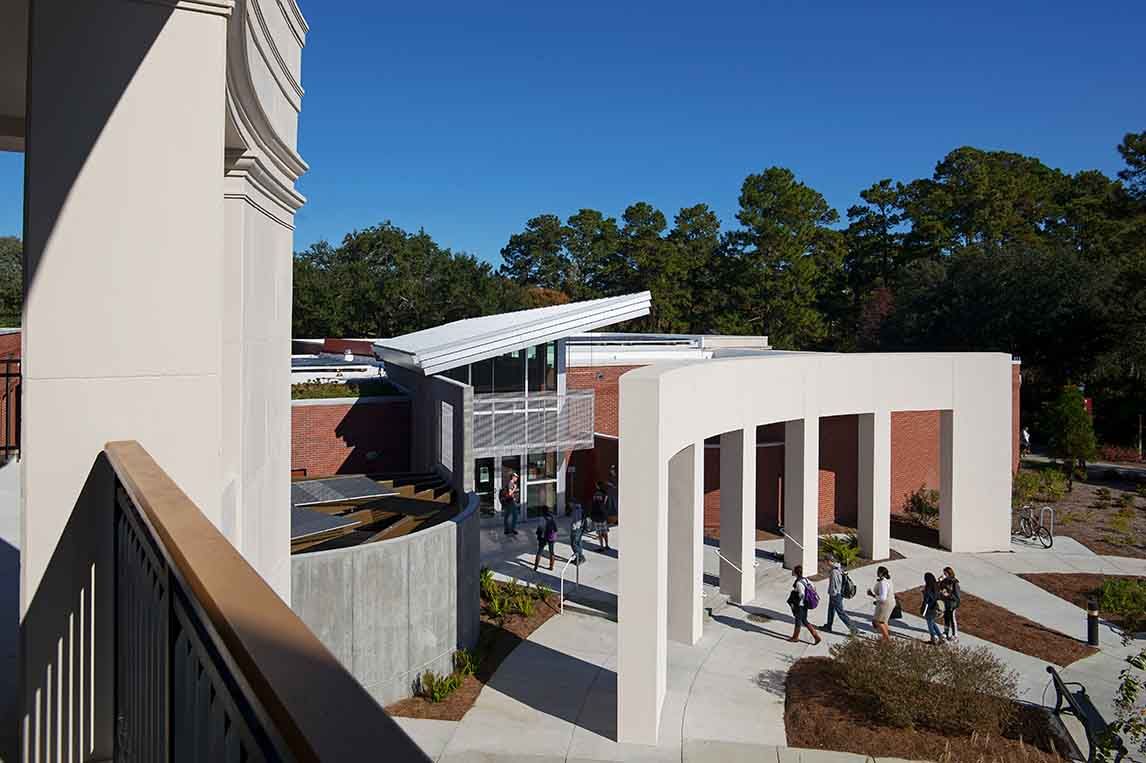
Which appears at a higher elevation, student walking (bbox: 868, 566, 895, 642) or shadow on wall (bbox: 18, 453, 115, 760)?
shadow on wall (bbox: 18, 453, 115, 760)

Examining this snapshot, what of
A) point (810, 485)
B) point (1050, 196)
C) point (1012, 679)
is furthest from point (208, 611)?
point (1050, 196)

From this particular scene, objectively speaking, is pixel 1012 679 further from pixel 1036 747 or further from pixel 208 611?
pixel 208 611

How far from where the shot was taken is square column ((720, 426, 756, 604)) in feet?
53.4

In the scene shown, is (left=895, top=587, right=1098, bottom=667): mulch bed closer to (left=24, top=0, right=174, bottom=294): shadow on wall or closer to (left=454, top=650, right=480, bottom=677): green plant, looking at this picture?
(left=454, top=650, right=480, bottom=677): green plant

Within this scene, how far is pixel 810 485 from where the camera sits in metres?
18.0

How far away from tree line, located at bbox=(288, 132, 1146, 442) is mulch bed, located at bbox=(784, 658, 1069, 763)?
30405mm

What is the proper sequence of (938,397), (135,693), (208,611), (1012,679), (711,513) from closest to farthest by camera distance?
1. (208,611)
2. (135,693)
3. (1012,679)
4. (938,397)
5. (711,513)

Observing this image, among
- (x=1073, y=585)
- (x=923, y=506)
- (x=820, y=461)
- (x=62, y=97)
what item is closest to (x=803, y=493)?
(x=820, y=461)

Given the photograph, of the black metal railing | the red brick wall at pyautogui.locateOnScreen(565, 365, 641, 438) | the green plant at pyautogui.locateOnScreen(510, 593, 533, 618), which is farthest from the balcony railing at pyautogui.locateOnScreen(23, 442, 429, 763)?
the red brick wall at pyautogui.locateOnScreen(565, 365, 641, 438)

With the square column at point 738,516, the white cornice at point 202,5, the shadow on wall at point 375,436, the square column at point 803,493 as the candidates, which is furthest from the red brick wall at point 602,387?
the white cornice at point 202,5

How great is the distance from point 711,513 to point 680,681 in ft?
33.5

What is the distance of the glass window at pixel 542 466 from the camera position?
73.5 feet

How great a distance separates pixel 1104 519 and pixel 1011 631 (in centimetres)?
1140

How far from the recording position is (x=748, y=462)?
53.8 ft
